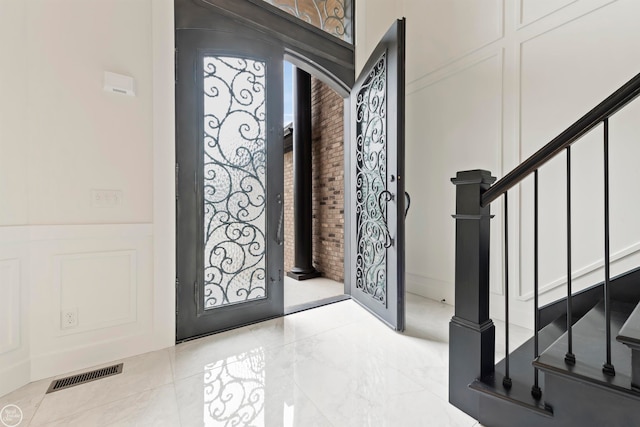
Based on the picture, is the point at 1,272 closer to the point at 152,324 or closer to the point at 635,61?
the point at 152,324

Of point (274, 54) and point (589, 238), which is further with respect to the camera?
point (274, 54)

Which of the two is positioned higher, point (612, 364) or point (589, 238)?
point (589, 238)

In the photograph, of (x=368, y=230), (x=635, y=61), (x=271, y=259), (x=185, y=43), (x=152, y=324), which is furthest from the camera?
(x=368, y=230)

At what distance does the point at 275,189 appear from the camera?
2.56 meters

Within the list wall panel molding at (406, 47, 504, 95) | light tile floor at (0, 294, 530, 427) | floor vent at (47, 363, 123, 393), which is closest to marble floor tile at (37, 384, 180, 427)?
light tile floor at (0, 294, 530, 427)

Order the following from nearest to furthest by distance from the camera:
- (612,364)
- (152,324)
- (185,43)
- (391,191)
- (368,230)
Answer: (612,364) < (152,324) < (185,43) < (391,191) < (368,230)

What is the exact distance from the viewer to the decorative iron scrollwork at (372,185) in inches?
97.7

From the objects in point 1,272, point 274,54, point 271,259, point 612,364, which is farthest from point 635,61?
point 1,272

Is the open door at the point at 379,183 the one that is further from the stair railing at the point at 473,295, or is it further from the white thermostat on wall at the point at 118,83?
the white thermostat on wall at the point at 118,83

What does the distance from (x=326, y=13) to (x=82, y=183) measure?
289 cm

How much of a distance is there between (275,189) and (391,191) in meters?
1.01

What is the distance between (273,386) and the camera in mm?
1581

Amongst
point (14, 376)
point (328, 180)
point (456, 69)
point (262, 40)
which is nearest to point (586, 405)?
point (14, 376)

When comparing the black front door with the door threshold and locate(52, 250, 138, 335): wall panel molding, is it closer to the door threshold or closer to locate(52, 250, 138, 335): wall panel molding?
the door threshold
